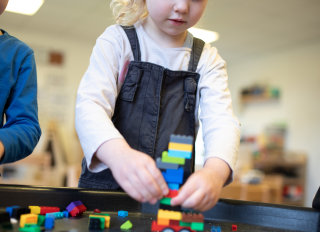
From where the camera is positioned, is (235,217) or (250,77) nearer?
(235,217)

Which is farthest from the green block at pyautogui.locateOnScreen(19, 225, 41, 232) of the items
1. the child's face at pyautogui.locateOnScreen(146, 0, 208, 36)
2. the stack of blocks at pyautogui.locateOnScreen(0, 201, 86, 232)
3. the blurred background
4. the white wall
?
the white wall

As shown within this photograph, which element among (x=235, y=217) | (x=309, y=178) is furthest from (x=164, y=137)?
(x=309, y=178)

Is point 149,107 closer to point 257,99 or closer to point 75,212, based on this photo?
point 75,212

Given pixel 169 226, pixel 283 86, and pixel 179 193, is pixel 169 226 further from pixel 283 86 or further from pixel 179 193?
pixel 283 86

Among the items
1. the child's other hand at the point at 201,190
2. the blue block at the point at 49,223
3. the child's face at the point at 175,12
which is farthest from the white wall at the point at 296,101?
the blue block at the point at 49,223

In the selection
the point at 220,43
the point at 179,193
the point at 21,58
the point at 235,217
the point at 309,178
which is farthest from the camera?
the point at 220,43

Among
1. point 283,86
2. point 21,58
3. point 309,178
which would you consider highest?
point 283,86

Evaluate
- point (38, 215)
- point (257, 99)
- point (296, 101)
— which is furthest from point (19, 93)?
point (257, 99)

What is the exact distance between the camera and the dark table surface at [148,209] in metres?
0.65

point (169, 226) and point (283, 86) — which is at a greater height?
point (283, 86)

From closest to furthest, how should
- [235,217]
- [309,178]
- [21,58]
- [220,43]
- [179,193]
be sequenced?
1. [179,193]
2. [235,217]
3. [21,58]
4. [309,178]
5. [220,43]

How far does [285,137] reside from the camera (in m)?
5.13

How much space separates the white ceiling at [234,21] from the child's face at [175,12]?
2.87 metres

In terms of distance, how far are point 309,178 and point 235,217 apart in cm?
455
